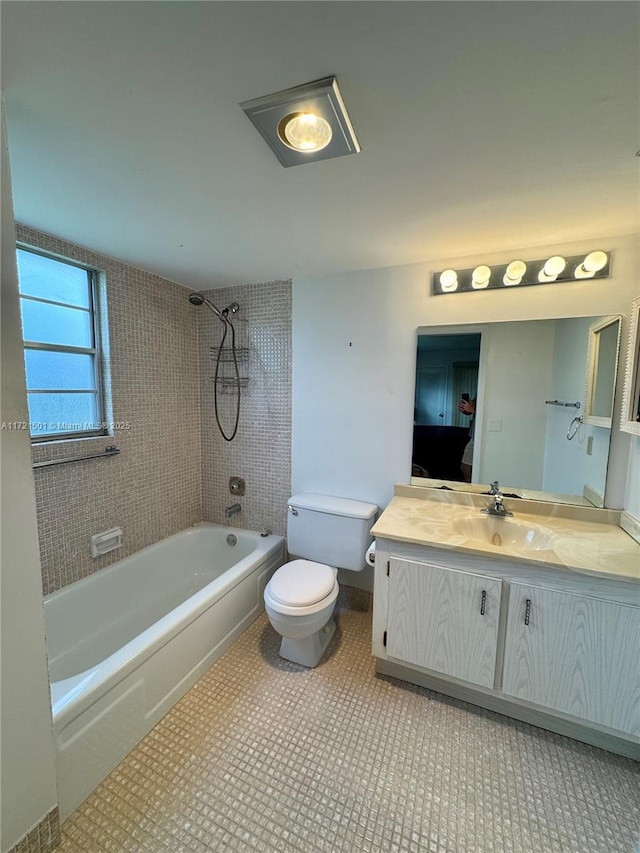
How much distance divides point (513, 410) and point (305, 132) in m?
1.62

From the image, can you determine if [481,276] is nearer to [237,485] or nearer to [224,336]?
[224,336]

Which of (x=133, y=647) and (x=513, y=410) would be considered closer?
(x=133, y=647)

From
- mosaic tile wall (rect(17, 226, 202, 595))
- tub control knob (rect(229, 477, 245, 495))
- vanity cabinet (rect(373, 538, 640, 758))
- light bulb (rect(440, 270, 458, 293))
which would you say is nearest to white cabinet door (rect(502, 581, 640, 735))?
vanity cabinet (rect(373, 538, 640, 758))

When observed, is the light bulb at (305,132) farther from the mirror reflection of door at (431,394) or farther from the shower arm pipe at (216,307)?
the shower arm pipe at (216,307)

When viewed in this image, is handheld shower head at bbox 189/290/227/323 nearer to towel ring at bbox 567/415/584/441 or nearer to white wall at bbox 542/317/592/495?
white wall at bbox 542/317/592/495

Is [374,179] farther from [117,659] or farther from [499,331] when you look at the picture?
[117,659]

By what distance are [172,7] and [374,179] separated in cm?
72

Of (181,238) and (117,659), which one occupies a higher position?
(181,238)

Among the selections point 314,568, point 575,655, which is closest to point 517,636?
point 575,655

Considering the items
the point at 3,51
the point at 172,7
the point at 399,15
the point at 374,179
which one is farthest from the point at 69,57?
the point at 374,179

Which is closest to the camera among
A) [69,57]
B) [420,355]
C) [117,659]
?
[69,57]

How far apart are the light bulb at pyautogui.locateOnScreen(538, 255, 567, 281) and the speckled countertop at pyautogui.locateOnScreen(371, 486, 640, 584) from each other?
1188 millimetres

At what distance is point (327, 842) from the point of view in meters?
1.07

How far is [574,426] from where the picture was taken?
174 centimetres
